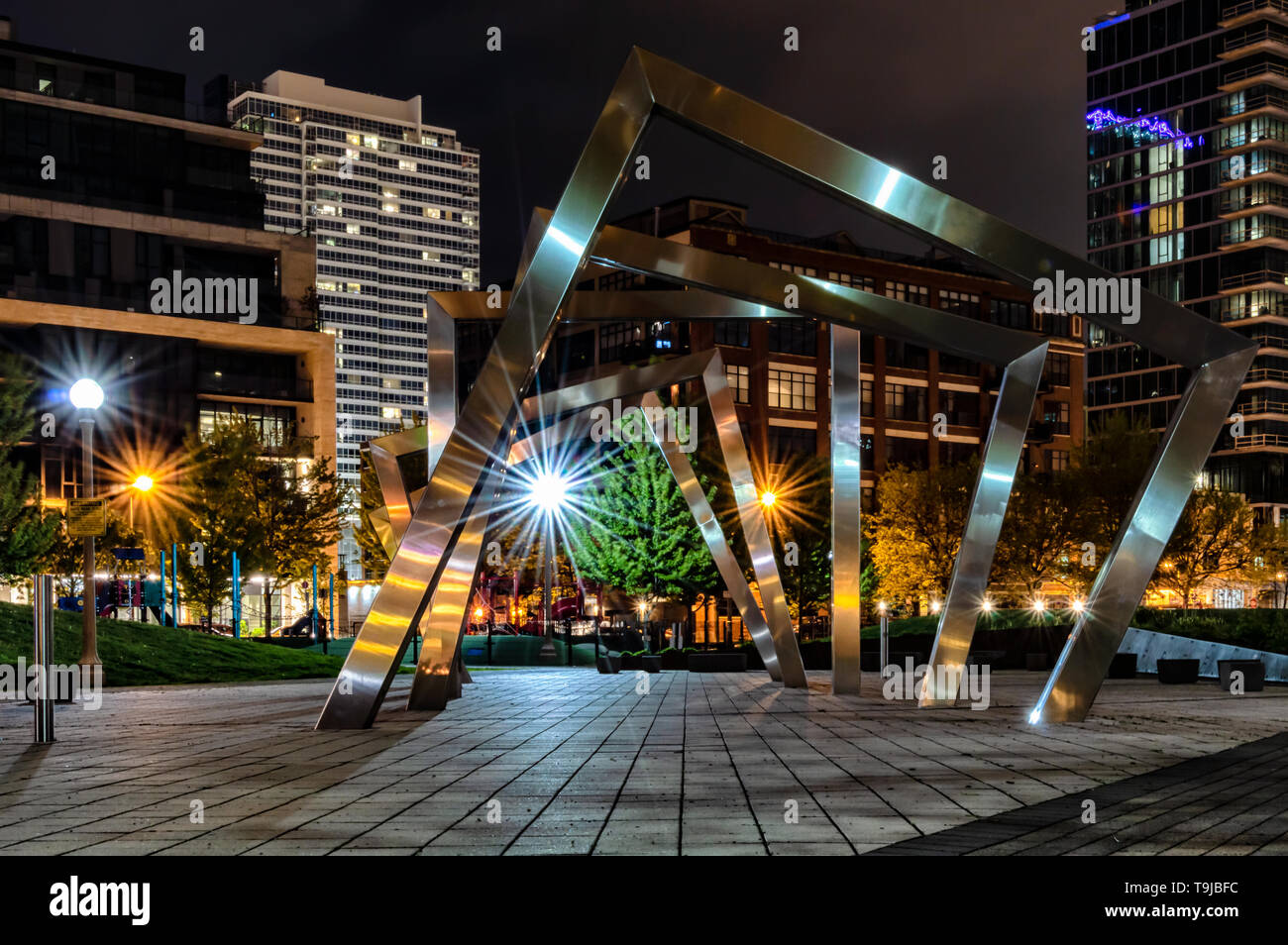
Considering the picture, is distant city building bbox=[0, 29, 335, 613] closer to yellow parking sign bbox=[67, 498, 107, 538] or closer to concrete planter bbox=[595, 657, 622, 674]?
concrete planter bbox=[595, 657, 622, 674]

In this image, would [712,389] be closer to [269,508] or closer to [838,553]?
[838,553]

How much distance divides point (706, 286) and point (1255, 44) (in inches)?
4827

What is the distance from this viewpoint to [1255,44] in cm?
12081

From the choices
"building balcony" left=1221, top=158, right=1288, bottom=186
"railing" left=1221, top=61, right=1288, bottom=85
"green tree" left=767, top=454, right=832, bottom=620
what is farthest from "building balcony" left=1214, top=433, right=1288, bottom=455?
"green tree" left=767, top=454, right=832, bottom=620

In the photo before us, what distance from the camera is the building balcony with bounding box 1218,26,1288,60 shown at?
120750 millimetres

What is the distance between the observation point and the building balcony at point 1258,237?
121m

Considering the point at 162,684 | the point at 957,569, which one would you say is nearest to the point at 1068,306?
the point at 957,569

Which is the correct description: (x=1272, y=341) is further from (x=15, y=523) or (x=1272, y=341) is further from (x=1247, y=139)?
(x=15, y=523)

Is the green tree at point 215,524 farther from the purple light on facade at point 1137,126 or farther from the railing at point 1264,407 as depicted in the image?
the purple light on facade at point 1137,126

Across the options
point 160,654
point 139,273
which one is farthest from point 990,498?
point 139,273

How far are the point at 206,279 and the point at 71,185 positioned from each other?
922 cm

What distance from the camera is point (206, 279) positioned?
83125 mm

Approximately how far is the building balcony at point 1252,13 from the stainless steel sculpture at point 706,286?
123 m

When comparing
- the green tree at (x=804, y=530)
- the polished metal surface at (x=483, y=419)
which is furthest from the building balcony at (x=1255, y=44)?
the polished metal surface at (x=483, y=419)
